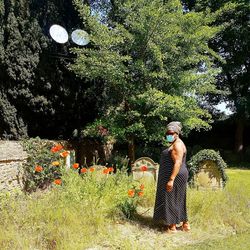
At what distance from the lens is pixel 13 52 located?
12.2 metres

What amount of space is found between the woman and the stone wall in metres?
4.74

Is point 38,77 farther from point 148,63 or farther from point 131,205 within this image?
point 131,205

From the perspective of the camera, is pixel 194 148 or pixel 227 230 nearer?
pixel 227 230

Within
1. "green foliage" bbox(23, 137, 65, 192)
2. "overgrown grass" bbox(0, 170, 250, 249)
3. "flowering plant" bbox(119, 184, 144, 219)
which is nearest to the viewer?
"overgrown grass" bbox(0, 170, 250, 249)

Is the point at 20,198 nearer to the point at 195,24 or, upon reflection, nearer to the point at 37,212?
the point at 37,212

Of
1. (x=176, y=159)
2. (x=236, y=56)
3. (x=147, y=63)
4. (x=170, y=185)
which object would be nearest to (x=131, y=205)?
(x=170, y=185)

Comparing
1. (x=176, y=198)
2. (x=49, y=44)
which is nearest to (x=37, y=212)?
(x=176, y=198)

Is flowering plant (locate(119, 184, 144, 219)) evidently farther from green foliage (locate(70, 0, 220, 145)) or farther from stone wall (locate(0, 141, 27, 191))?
green foliage (locate(70, 0, 220, 145))

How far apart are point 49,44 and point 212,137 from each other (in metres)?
12.4

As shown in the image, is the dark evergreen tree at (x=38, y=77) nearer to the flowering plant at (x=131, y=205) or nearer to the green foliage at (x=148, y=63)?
the green foliage at (x=148, y=63)

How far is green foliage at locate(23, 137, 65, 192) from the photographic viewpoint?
10.2 m

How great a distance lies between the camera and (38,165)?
10297mm

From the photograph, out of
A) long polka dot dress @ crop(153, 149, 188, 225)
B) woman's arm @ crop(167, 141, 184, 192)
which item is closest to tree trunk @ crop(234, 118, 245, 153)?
long polka dot dress @ crop(153, 149, 188, 225)

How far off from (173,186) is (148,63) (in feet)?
25.8
